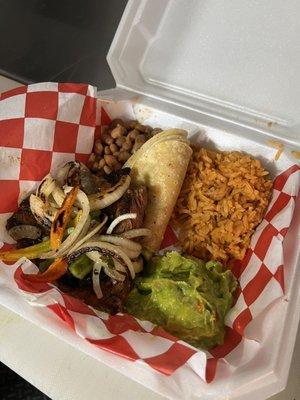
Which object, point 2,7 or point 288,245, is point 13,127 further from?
point 2,7

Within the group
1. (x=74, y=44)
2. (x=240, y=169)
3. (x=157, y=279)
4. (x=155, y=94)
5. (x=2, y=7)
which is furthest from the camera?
(x=2, y=7)


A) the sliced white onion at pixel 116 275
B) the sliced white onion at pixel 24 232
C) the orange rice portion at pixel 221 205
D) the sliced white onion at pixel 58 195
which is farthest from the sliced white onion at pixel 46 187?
the orange rice portion at pixel 221 205

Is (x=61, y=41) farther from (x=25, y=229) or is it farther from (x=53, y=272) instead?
(x=53, y=272)

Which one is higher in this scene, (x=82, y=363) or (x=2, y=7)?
(x=2, y=7)

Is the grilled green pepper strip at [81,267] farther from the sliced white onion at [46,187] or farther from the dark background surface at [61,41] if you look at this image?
the dark background surface at [61,41]

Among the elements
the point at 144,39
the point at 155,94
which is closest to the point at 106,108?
the point at 155,94

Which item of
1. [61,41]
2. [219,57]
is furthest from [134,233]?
[61,41]

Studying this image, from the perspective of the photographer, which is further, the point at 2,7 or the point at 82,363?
the point at 2,7
